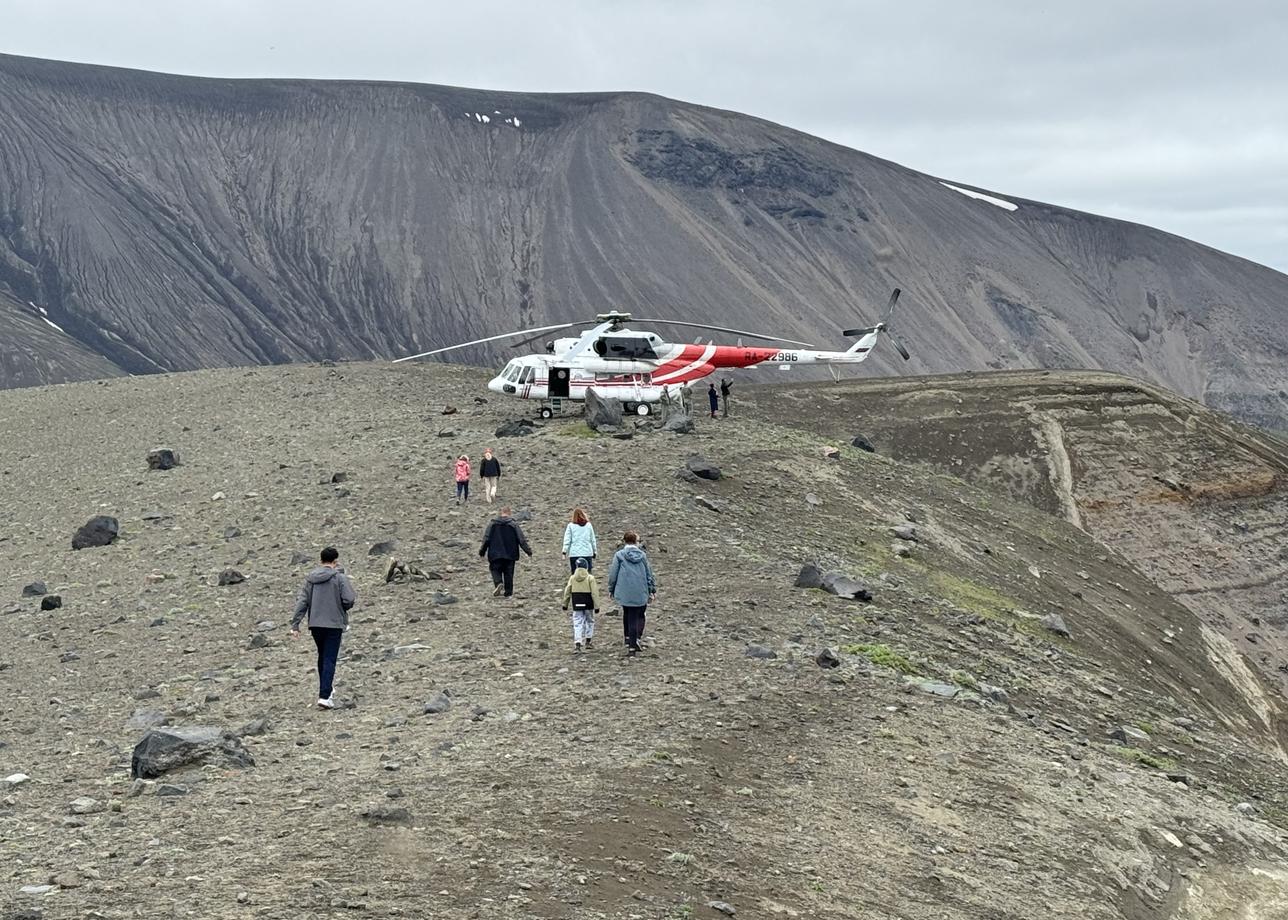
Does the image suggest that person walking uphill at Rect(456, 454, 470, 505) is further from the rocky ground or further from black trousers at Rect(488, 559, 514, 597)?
black trousers at Rect(488, 559, 514, 597)

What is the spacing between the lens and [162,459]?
37.6 metres

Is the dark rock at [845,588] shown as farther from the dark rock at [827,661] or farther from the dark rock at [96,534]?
the dark rock at [96,534]

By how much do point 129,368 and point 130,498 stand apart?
310ft

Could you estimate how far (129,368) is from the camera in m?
124

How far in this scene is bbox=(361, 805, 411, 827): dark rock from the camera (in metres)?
12.9

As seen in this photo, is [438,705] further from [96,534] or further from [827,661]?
[96,534]

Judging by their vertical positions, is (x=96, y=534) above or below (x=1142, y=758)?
above

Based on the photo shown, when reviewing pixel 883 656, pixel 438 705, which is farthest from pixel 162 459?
pixel 438 705

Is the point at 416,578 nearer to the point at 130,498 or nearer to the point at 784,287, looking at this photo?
the point at 130,498

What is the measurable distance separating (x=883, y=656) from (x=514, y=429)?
18.8m

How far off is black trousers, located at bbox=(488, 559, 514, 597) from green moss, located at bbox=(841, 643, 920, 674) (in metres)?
5.09

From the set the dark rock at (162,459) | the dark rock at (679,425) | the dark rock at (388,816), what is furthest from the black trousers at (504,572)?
the dark rock at (162,459)

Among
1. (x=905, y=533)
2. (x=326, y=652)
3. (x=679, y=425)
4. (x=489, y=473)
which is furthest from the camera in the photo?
(x=679, y=425)

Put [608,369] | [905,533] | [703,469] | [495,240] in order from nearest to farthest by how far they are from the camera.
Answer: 1. [703,469]
2. [905,533]
3. [608,369]
4. [495,240]
